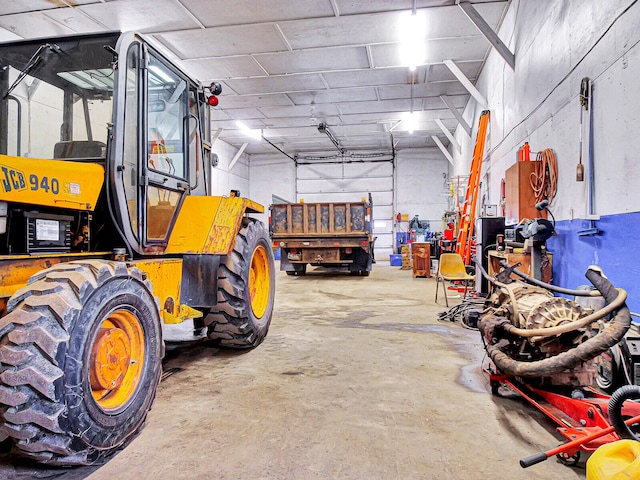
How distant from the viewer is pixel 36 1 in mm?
6730

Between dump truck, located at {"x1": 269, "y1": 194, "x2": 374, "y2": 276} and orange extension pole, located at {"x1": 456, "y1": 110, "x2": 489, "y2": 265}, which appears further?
dump truck, located at {"x1": 269, "y1": 194, "x2": 374, "y2": 276}

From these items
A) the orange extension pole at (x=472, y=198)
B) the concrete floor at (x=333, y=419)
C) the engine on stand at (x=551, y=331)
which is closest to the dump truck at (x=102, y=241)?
the concrete floor at (x=333, y=419)

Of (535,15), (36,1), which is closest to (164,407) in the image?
(535,15)

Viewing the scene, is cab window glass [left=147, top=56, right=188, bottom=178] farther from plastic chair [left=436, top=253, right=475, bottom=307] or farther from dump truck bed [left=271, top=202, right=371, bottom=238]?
dump truck bed [left=271, top=202, right=371, bottom=238]

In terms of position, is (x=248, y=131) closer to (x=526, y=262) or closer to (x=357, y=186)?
(x=357, y=186)

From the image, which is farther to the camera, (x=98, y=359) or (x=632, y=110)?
(x=632, y=110)

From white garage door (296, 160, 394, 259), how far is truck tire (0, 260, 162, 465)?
58.9 feet

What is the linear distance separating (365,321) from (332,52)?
6.62 metres

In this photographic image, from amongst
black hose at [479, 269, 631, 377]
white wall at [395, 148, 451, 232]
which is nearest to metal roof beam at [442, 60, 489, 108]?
black hose at [479, 269, 631, 377]

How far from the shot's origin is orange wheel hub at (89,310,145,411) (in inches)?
74.4

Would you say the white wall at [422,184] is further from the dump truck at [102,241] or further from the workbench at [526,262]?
the dump truck at [102,241]

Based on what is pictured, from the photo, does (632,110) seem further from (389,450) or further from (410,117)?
(410,117)

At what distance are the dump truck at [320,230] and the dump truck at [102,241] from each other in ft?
20.1

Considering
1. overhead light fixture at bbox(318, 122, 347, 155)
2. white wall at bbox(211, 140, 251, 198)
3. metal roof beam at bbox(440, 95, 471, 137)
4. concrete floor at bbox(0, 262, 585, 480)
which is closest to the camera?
concrete floor at bbox(0, 262, 585, 480)
